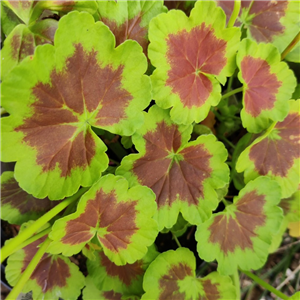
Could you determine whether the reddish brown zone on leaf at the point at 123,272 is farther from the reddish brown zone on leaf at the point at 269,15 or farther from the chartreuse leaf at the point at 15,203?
the reddish brown zone on leaf at the point at 269,15

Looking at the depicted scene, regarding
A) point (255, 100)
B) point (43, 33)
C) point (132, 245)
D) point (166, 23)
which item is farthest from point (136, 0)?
point (132, 245)

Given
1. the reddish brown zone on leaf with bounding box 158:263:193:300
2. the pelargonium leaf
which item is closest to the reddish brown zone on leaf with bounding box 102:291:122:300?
the reddish brown zone on leaf with bounding box 158:263:193:300

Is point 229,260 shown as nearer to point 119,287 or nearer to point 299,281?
point 119,287

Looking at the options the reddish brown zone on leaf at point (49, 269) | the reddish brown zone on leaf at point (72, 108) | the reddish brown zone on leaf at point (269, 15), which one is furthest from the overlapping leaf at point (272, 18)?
the reddish brown zone on leaf at point (49, 269)

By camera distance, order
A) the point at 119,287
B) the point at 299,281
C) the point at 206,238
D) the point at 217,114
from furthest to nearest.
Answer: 1. the point at 299,281
2. the point at 217,114
3. the point at 119,287
4. the point at 206,238

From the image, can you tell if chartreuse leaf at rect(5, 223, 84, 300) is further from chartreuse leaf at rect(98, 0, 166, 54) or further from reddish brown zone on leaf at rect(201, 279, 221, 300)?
chartreuse leaf at rect(98, 0, 166, 54)

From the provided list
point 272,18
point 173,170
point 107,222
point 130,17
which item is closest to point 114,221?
point 107,222

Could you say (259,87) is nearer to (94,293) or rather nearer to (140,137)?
(140,137)
